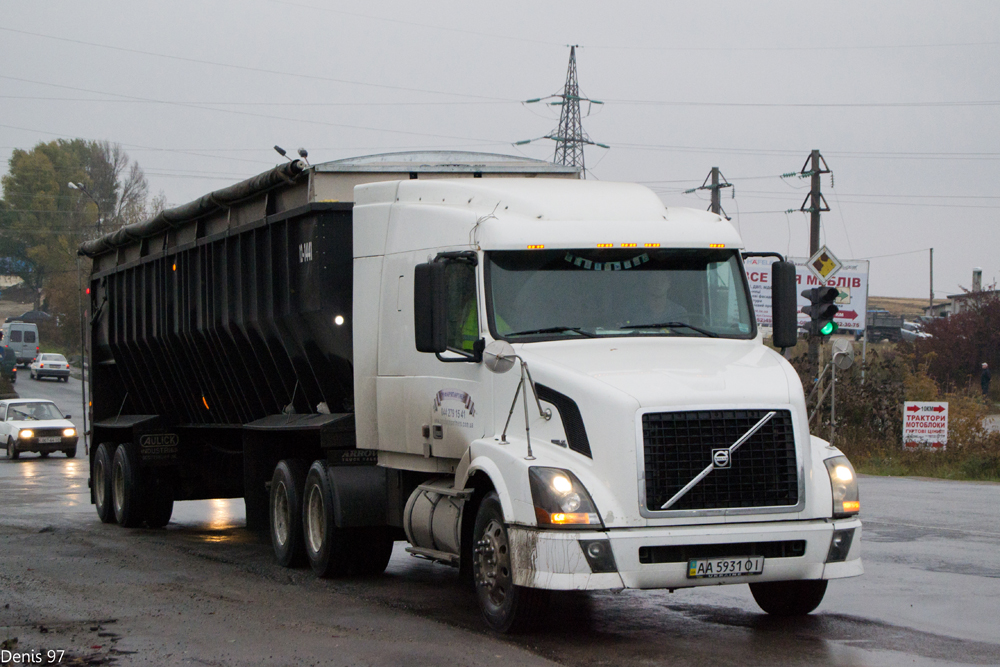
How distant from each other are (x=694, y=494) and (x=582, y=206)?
241cm

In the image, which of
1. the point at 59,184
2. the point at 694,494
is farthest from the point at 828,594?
the point at 59,184

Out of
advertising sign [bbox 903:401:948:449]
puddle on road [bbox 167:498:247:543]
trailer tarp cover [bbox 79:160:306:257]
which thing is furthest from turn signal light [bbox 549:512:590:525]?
advertising sign [bbox 903:401:948:449]

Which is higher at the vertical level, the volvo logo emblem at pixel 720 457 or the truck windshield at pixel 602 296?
the truck windshield at pixel 602 296

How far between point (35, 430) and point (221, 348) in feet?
76.4

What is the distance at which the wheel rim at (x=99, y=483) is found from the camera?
16656 mm

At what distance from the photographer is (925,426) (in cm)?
2630

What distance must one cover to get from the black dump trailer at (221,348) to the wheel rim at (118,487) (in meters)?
0.02

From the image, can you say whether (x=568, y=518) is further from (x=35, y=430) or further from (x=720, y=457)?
(x=35, y=430)

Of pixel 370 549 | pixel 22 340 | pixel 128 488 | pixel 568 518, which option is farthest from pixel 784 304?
pixel 22 340

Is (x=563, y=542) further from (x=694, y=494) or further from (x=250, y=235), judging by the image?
(x=250, y=235)

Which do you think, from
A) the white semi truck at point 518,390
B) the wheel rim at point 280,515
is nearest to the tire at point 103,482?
the white semi truck at point 518,390

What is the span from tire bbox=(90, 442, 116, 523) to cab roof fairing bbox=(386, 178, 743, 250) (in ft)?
28.3

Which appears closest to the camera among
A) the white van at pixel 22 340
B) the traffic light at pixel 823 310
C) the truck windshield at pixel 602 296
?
the truck windshield at pixel 602 296

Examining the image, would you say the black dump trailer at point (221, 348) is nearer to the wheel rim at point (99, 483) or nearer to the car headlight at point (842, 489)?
the wheel rim at point (99, 483)
